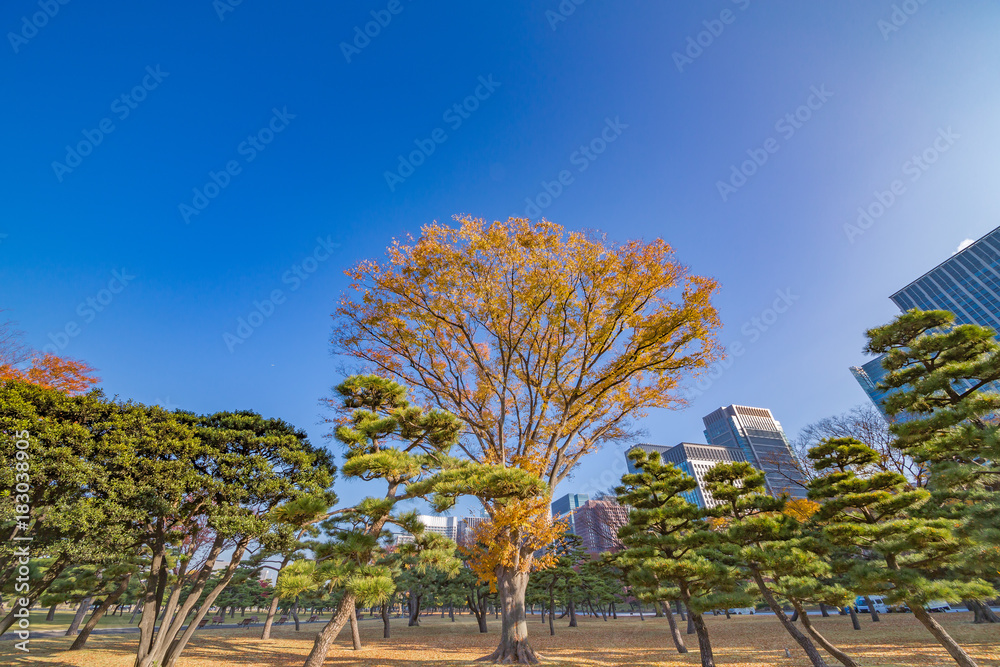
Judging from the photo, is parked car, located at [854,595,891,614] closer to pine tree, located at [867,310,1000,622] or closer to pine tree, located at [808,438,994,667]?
pine tree, located at [808,438,994,667]

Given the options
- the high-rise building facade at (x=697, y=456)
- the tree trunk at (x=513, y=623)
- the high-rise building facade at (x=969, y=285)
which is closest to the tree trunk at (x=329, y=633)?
the tree trunk at (x=513, y=623)

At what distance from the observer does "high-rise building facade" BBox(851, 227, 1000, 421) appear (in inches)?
2247

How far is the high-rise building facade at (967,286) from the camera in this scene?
57.1 meters

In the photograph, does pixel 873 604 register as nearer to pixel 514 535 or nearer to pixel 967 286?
pixel 514 535

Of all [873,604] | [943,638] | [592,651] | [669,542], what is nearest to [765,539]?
[669,542]

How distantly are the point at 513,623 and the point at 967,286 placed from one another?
302 ft

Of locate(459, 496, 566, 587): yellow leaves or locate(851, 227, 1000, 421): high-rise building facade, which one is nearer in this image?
locate(459, 496, 566, 587): yellow leaves

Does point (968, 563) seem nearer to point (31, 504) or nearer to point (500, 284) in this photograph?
point (500, 284)

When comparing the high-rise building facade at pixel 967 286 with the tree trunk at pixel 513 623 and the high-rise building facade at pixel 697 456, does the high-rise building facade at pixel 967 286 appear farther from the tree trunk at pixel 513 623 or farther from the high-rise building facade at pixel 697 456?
the tree trunk at pixel 513 623

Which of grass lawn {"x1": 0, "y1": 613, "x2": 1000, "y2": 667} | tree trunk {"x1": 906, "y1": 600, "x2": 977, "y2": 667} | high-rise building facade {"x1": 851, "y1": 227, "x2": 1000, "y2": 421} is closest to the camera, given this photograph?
tree trunk {"x1": 906, "y1": 600, "x2": 977, "y2": 667}

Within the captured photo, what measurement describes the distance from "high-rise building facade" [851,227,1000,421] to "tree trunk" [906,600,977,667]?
201 feet

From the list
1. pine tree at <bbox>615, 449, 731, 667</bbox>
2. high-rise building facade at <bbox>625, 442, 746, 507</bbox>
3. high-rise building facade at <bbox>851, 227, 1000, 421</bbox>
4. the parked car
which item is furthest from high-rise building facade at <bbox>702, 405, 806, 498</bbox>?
pine tree at <bbox>615, 449, 731, 667</bbox>

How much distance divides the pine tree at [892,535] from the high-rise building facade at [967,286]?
198 ft

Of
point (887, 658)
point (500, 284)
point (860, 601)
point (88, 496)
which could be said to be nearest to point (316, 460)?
point (88, 496)
